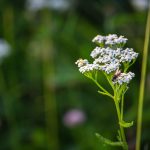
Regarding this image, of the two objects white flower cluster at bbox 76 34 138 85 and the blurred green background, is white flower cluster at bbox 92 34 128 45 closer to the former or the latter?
white flower cluster at bbox 76 34 138 85

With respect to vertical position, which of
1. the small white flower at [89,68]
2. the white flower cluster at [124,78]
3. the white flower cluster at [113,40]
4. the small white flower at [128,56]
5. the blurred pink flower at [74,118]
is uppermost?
the white flower cluster at [113,40]

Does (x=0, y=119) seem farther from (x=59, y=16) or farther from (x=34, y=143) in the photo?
(x=59, y=16)

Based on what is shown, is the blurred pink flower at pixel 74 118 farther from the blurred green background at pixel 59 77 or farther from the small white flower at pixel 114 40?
the small white flower at pixel 114 40

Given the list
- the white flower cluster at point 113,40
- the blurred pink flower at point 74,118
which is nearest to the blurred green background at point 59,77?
the blurred pink flower at point 74,118

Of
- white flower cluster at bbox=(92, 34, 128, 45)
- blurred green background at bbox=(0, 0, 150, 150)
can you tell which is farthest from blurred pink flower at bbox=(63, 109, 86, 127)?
white flower cluster at bbox=(92, 34, 128, 45)

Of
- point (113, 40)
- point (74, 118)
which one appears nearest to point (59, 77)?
point (74, 118)

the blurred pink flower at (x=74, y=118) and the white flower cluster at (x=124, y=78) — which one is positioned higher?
the white flower cluster at (x=124, y=78)
